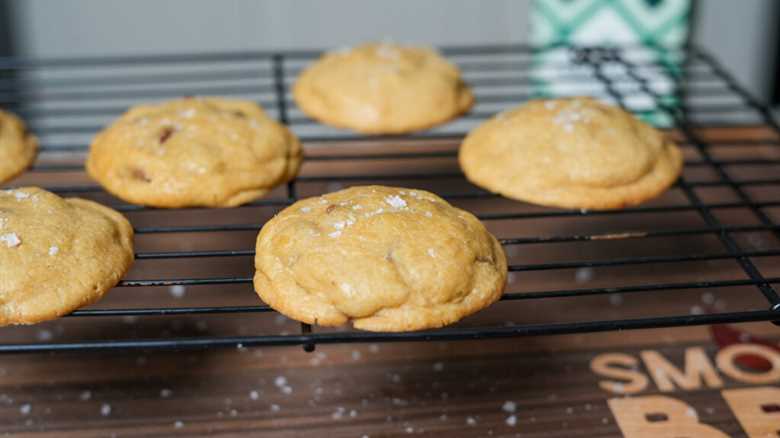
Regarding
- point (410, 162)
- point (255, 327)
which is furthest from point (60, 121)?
point (255, 327)

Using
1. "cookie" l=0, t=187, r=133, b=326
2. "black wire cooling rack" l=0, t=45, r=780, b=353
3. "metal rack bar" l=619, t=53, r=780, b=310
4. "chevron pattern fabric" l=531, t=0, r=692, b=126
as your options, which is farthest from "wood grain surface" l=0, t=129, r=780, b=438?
"chevron pattern fabric" l=531, t=0, r=692, b=126

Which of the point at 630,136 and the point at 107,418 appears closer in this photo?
the point at 107,418

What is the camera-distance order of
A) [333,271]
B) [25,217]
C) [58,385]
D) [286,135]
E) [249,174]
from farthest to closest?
[286,135]
[249,174]
[58,385]
[25,217]
[333,271]

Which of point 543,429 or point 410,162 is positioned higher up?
point 410,162

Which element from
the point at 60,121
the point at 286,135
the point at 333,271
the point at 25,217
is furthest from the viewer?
the point at 60,121

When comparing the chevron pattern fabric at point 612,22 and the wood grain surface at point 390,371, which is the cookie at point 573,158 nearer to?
the wood grain surface at point 390,371

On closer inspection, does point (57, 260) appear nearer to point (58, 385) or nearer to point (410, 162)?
point (58, 385)

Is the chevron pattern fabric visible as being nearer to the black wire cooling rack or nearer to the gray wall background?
the gray wall background

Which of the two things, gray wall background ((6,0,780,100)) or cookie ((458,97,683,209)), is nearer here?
cookie ((458,97,683,209))
